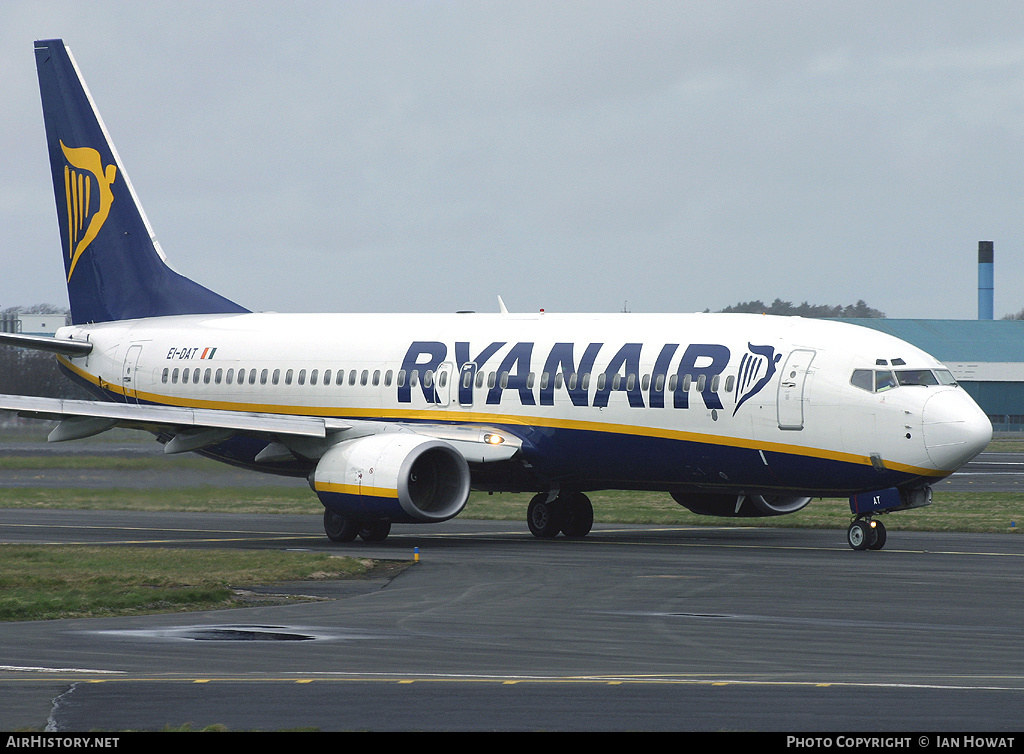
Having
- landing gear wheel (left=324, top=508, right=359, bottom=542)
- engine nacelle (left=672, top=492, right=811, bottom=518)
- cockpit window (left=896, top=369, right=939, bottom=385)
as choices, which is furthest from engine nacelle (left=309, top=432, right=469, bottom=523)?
cockpit window (left=896, top=369, right=939, bottom=385)

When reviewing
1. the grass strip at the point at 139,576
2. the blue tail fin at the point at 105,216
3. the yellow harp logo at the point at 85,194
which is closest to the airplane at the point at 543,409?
the blue tail fin at the point at 105,216

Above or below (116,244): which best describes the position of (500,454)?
below

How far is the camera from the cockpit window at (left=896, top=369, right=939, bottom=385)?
27.1m

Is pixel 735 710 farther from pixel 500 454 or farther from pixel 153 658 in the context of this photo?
pixel 500 454

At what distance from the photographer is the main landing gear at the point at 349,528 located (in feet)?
99.7

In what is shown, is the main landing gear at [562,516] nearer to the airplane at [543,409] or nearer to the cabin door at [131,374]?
the airplane at [543,409]

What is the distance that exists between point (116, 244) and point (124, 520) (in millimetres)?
7249

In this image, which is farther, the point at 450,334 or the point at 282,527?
the point at 282,527

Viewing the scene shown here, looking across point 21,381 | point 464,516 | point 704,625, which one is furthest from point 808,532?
point 21,381

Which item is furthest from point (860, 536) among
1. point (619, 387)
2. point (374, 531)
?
point (374, 531)

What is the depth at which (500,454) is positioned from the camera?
3044 cm

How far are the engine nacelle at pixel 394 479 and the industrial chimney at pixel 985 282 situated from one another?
10073 cm

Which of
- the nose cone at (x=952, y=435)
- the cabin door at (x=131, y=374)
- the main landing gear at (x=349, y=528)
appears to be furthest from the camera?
the cabin door at (x=131, y=374)

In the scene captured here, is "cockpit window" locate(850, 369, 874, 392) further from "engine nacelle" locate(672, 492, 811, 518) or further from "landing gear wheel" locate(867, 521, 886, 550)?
"engine nacelle" locate(672, 492, 811, 518)
